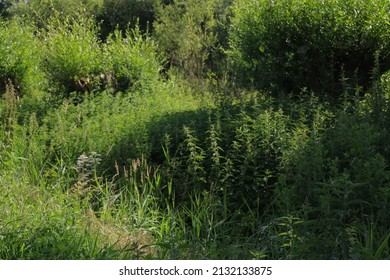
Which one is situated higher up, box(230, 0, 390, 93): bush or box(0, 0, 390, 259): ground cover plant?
box(230, 0, 390, 93): bush

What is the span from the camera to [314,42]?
23.0 feet

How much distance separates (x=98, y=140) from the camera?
6148mm

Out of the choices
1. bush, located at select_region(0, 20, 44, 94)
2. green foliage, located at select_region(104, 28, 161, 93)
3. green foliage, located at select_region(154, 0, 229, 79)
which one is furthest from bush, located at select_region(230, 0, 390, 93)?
bush, located at select_region(0, 20, 44, 94)

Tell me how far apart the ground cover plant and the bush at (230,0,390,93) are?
2cm

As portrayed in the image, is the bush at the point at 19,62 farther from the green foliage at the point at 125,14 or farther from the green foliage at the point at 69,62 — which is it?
the green foliage at the point at 125,14

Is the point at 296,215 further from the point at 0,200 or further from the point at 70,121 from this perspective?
the point at 70,121

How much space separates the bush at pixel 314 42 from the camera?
6.88 meters

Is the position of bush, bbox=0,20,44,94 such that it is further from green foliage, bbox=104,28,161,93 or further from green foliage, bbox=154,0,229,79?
green foliage, bbox=154,0,229,79

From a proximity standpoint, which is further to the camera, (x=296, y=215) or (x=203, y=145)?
(x=203, y=145)

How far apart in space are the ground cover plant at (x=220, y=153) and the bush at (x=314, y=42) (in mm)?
16

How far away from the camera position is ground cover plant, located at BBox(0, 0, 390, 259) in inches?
150

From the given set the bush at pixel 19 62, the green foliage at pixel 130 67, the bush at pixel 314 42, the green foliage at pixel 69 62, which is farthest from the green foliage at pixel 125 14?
the bush at pixel 314 42
